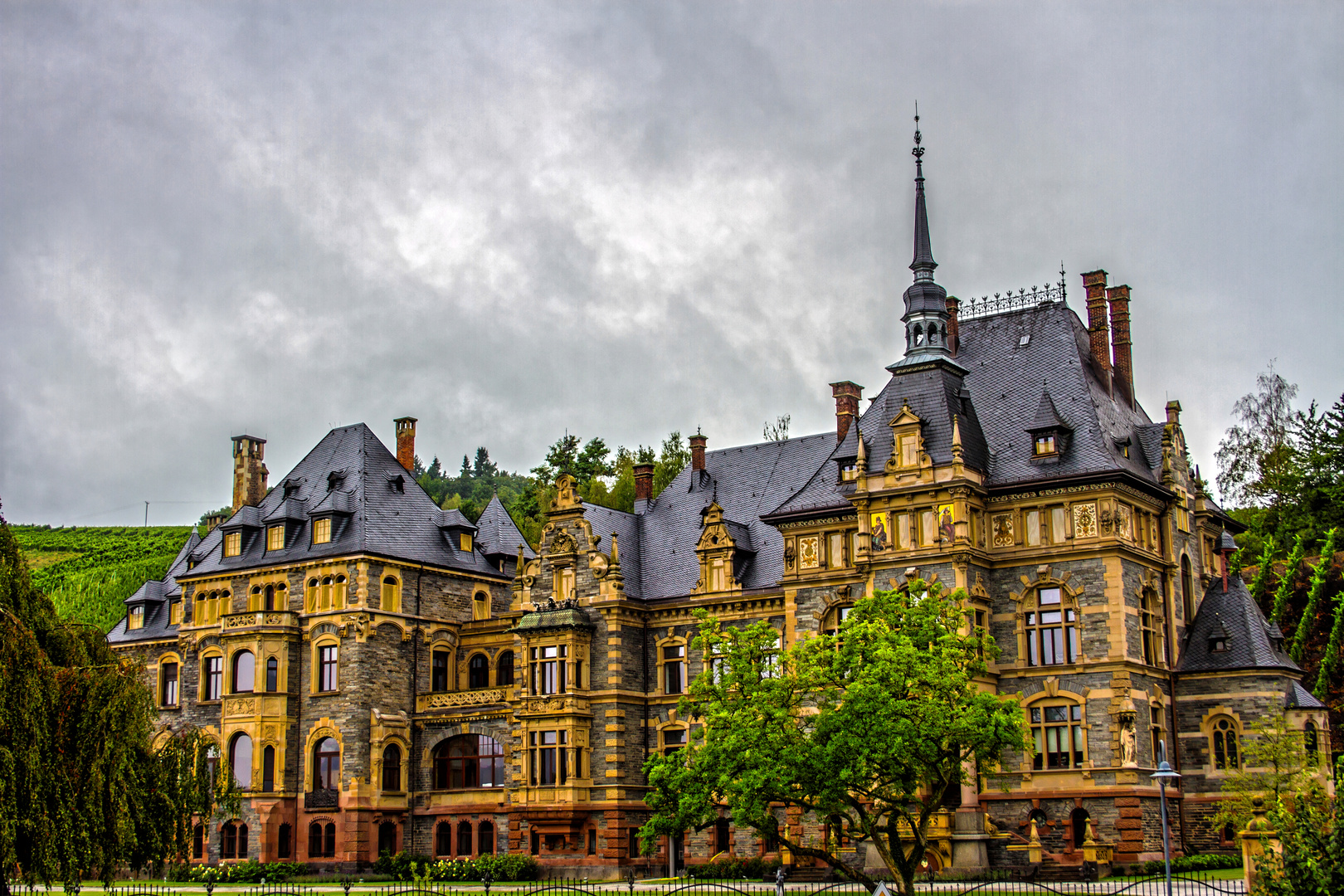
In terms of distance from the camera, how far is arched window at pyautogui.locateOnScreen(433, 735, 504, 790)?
55.4 meters

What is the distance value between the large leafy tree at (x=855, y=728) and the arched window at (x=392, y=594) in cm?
2315

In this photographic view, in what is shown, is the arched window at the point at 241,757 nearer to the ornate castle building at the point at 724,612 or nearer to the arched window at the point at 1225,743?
the ornate castle building at the point at 724,612

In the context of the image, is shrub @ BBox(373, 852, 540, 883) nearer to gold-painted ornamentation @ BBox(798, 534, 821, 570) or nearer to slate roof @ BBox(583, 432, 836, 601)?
slate roof @ BBox(583, 432, 836, 601)

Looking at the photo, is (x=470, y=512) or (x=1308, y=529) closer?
(x=1308, y=529)

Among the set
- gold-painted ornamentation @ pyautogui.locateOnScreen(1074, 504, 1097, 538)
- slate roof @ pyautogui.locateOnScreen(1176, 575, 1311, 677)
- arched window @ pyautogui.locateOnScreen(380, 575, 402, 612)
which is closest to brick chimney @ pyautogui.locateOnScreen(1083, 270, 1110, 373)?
gold-painted ornamentation @ pyautogui.locateOnScreen(1074, 504, 1097, 538)

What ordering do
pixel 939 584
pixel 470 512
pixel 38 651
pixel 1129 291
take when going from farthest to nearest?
pixel 470 512
pixel 1129 291
pixel 939 584
pixel 38 651

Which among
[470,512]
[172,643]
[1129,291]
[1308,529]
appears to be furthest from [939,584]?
[470,512]

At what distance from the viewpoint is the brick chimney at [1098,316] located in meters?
50.0

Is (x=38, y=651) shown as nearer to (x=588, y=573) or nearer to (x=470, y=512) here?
(x=588, y=573)

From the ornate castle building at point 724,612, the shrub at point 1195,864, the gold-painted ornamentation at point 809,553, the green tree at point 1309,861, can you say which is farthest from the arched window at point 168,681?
the green tree at point 1309,861

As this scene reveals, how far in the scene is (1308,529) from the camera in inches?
2393

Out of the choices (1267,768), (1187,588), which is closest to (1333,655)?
(1187,588)

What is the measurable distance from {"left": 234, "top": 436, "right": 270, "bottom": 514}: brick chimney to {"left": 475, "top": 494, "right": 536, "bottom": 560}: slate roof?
11295 millimetres

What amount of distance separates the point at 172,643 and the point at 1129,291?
139 ft
